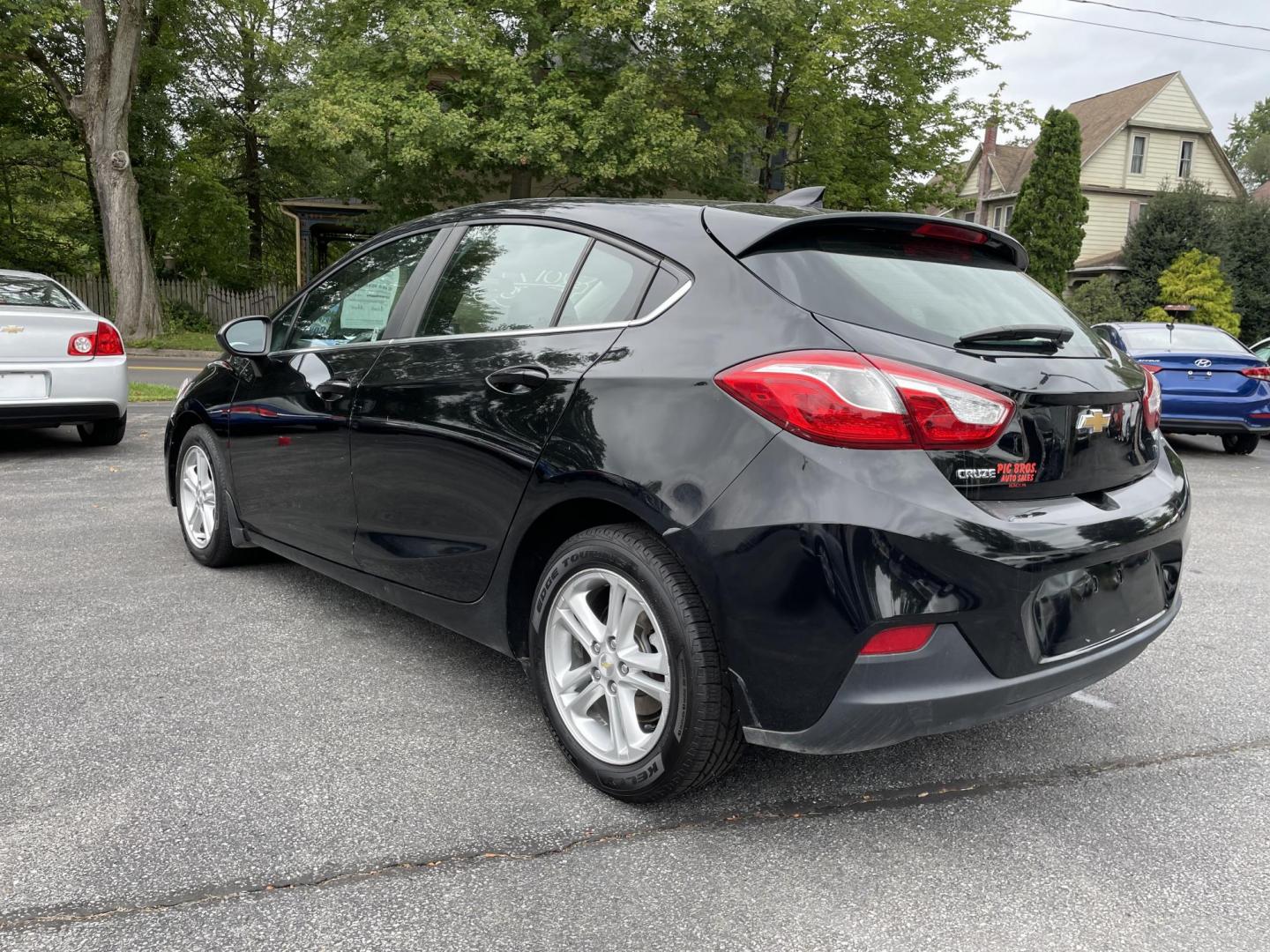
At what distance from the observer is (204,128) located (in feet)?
97.6

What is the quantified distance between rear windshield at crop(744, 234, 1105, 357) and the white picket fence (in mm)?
27071

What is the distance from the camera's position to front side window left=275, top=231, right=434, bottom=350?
3.57 metres

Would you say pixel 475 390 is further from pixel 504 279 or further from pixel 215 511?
pixel 215 511

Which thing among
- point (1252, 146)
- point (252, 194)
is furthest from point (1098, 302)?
point (1252, 146)

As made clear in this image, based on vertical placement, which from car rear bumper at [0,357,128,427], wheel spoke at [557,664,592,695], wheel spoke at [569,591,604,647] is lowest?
wheel spoke at [557,664,592,695]

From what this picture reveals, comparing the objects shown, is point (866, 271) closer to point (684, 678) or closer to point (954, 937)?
point (684, 678)

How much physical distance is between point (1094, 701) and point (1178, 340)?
8.69 meters

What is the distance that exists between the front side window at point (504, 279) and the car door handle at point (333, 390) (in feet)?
1.35

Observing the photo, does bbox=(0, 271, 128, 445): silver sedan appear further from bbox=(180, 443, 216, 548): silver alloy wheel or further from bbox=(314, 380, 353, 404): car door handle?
bbox=(314, 380, 353, 404): car door handle

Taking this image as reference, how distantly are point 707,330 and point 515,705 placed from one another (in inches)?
57.7

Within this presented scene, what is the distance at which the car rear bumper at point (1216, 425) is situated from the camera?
10.1m

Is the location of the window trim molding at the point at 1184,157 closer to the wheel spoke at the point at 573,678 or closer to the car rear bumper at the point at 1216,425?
the car rear bumper at the point at 1216,425

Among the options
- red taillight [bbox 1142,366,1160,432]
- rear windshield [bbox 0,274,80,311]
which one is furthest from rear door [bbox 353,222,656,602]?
rear windshield [bbox 0,274,80,311]

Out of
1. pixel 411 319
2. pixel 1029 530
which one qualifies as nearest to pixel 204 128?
pixel 411 319
